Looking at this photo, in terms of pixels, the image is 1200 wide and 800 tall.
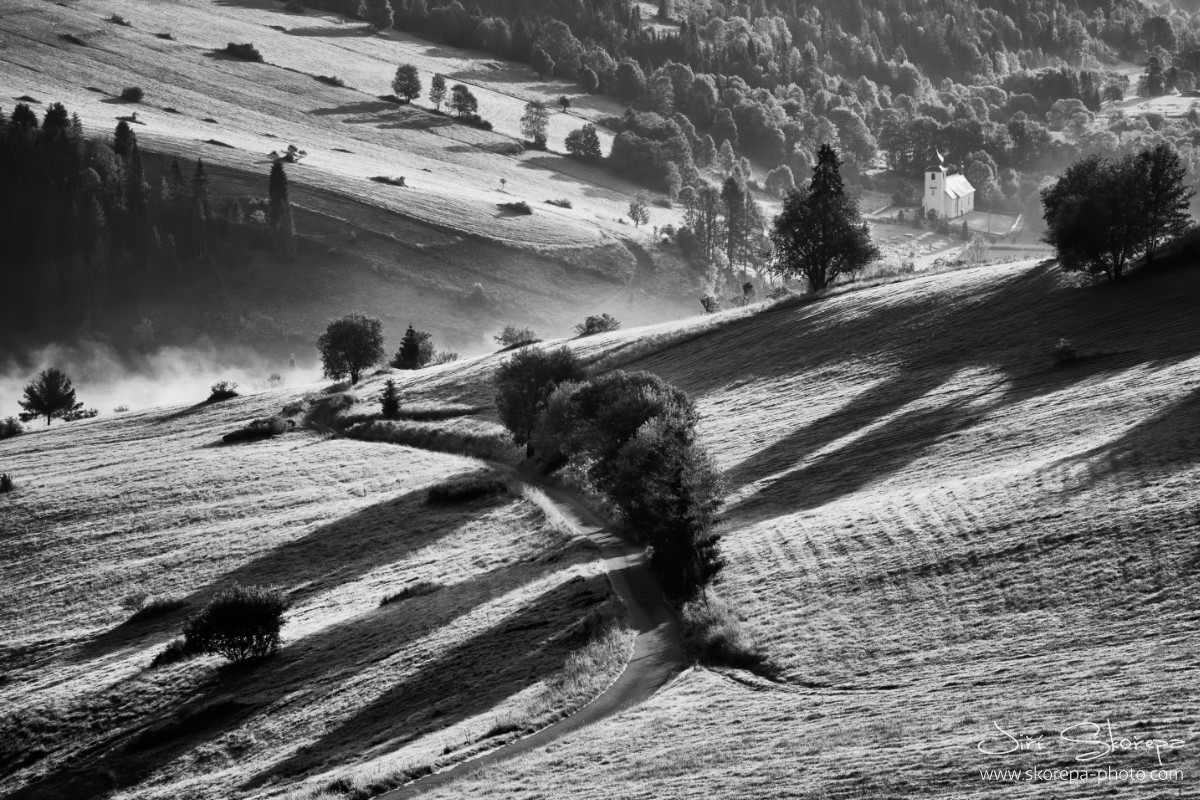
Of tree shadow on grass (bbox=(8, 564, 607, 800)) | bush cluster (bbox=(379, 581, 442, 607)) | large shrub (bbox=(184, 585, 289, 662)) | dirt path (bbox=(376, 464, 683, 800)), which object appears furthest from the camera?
bush cluster (bbox=(379, 581, 442, 607))

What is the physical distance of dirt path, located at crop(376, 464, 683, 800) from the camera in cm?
3388

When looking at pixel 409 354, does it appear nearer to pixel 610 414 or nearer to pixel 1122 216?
pixel 610 414

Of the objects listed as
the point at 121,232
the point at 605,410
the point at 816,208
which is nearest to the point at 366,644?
the point at 605,410

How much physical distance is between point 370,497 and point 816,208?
177 feet

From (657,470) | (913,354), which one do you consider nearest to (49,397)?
(657,470)

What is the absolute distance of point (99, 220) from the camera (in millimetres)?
181625

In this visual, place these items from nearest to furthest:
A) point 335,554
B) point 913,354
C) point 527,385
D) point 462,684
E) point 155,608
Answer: point 462,684
point 155,608
point 335,554
point 913,354
point 527,385

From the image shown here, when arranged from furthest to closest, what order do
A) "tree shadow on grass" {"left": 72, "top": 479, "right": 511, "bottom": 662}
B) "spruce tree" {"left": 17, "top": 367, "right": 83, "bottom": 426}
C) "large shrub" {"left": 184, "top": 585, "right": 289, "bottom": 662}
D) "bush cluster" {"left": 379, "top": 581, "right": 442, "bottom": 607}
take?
"spruce tree" {"left": 17, "top": 367, "right": 83, "bottom": 426} → "tree shadow on grass" {"left": 72, "top": 479, "right": 511, "bottom": 662} → "bush cluster" {"left": 379, "top": 581, "right": 442, "bottom": 607} → "large shrub" {"left": 184, "top": 585, "right": 289, "bottom": 662}

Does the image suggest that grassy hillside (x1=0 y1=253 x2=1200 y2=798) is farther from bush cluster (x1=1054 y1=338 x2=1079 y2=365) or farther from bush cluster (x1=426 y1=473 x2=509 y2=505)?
bush cluster (x1=426 y1=473 x2=509 y2=505)

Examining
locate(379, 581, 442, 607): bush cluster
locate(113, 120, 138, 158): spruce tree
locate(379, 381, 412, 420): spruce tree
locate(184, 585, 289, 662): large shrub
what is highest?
locate(113, 120, 138, 158): spruce tree

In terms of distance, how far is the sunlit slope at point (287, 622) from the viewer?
128ft

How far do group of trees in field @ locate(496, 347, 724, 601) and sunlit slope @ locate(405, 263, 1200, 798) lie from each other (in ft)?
7.02

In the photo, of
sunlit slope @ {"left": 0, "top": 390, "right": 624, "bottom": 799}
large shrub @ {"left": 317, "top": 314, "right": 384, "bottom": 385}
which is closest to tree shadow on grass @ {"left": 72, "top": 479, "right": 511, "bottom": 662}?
sunlit slope @ {"left": 0, "top": 390, "right": 624, "bottom": 799}

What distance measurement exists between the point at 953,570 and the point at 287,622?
2991 cm
